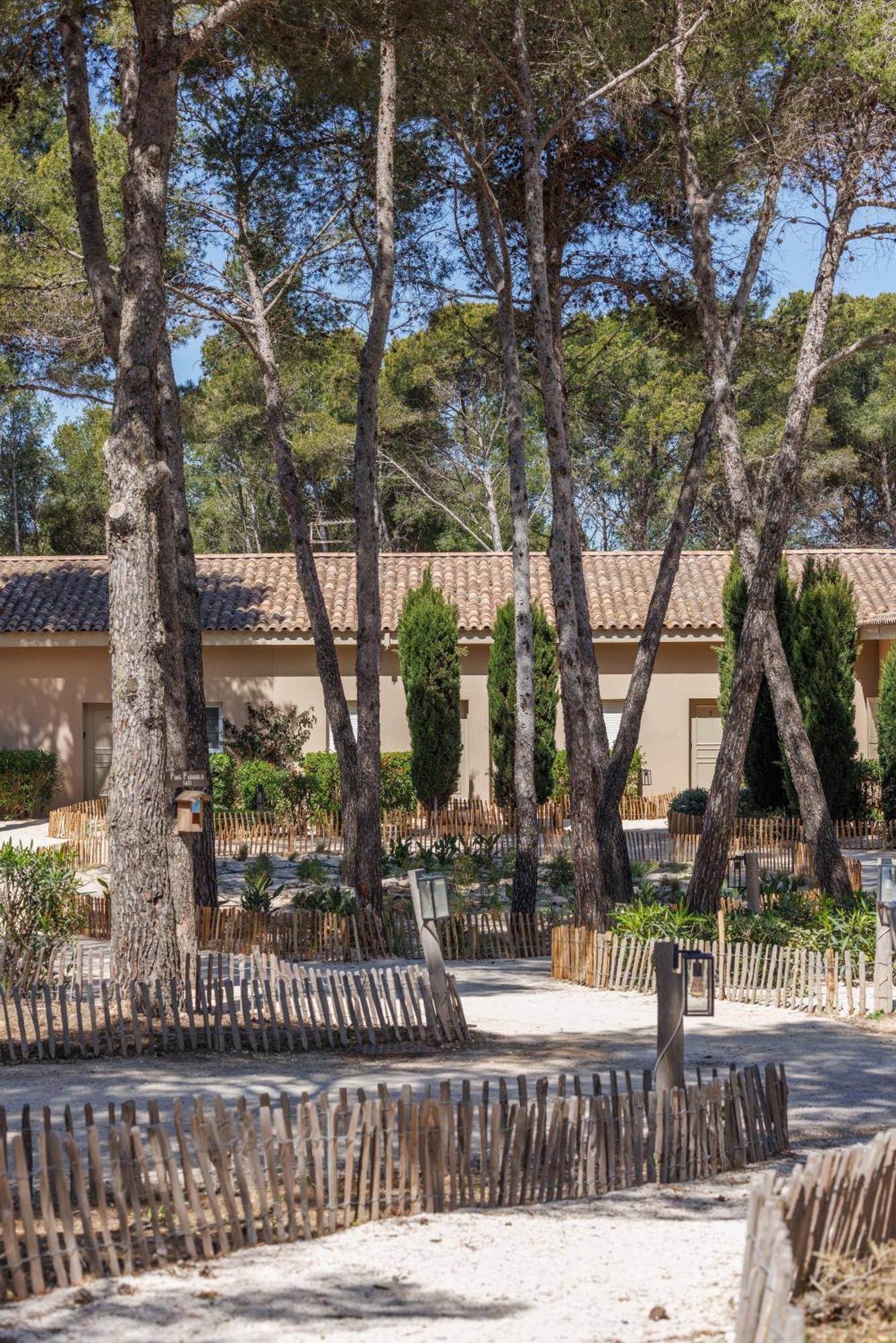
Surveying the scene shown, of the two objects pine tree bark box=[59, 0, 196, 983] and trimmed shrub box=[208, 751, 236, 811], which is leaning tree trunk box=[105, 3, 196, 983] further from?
trimmed shrub box=[208, 751, 236, 811]

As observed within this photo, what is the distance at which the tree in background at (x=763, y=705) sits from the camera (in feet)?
83.7

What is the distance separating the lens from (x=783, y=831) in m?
22.6

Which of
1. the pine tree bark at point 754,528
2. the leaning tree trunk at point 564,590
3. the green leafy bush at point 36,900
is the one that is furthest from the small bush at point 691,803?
the green leafy bush at point 36,900

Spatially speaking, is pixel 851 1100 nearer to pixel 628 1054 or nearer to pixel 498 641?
pixel 628 1054

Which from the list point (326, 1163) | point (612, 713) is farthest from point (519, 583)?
point (612, 713)

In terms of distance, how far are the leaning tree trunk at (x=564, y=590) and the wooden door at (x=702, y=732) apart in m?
14.8

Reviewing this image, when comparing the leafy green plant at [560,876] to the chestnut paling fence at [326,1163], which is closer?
the chestnut paling fence at [326,1163]

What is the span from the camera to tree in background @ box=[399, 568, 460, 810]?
88.8ft

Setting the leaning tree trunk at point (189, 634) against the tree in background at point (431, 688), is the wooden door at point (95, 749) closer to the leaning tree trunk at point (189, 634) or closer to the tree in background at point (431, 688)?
the tree in background at point (431, 688)

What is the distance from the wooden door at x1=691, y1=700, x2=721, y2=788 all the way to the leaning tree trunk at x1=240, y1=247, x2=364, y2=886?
1288cm

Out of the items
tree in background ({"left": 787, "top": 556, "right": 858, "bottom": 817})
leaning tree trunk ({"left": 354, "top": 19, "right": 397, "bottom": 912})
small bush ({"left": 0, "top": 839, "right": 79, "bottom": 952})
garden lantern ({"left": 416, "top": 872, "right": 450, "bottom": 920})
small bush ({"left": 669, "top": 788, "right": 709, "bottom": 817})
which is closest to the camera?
garden lantern ({"left": 416, "top": 872, "right": 450, "bottom": 920})

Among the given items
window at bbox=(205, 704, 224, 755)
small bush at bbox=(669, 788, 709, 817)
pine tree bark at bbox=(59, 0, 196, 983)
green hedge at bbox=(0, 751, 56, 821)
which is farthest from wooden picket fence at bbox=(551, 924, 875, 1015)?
green hedge at bbox=(0, 751, 56, 821)

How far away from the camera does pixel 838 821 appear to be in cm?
2520

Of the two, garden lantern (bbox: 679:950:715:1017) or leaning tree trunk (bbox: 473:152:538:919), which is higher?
leaning tree trunk (bbox: 473:152:538:919)
